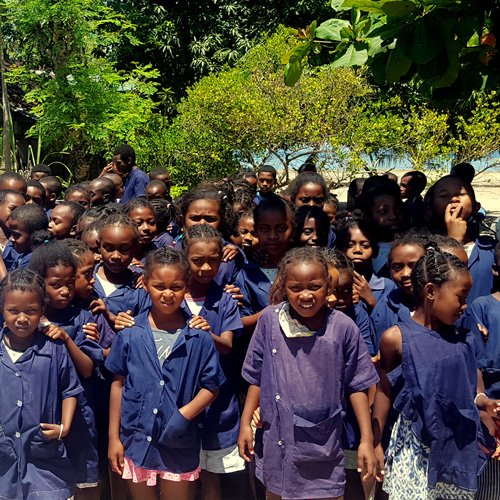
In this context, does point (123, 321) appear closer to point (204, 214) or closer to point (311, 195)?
point (204, 214)

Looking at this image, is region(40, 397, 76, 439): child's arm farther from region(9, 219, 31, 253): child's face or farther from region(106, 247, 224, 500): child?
region(9, 219, 31, 253): child's face

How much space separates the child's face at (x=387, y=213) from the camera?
4.05m

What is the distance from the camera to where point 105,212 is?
14.2 feet

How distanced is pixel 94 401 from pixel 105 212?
154 cm

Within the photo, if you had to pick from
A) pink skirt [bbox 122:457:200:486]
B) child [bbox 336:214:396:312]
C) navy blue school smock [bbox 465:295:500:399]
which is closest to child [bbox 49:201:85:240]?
child [bbox 336:214:396:312]

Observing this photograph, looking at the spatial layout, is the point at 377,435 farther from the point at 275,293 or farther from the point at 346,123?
the point at 346,123

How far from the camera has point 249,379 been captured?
2865mm

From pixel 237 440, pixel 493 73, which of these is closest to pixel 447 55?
pixel 493 73

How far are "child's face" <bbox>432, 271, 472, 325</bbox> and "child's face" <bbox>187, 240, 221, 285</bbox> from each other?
1.08m

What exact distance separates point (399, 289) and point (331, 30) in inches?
52.0

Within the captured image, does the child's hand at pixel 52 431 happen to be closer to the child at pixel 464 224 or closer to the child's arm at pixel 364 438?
the child's arm at pixel 364 438

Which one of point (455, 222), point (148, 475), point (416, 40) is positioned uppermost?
point (416, 40)

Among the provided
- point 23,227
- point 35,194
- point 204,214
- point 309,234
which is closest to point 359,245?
point 309,234

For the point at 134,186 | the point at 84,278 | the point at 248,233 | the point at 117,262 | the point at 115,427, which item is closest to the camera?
the point at 115,427
